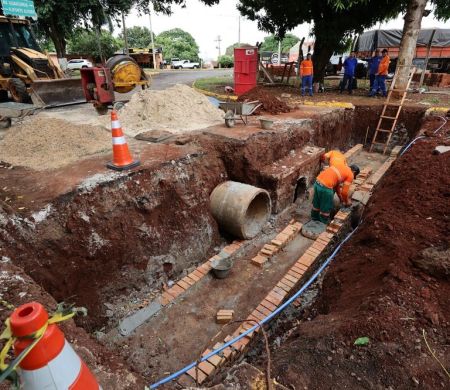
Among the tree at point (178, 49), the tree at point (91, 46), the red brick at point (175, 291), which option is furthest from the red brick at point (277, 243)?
the tree at point (178, 49)

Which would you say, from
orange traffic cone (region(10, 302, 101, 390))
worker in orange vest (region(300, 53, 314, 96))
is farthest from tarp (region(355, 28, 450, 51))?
orange traffic cone (region(10, 302, 101, 390))

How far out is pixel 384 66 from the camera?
10.6 metres

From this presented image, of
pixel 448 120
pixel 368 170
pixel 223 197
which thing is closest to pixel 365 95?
pixel 448 120

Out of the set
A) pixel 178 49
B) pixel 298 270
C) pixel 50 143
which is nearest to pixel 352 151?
pixel 298 270

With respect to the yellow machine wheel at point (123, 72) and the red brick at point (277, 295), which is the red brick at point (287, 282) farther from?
the yellow machine wheel at point (123, 72)

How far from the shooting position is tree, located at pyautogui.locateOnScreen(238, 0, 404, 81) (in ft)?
35.4

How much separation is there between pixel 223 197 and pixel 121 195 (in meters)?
1.75

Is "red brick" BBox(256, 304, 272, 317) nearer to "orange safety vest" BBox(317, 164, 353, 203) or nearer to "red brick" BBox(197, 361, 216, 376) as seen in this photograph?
"red brick" BBox(197, 361, 216, 376)

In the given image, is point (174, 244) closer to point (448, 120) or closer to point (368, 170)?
point (368, 170)

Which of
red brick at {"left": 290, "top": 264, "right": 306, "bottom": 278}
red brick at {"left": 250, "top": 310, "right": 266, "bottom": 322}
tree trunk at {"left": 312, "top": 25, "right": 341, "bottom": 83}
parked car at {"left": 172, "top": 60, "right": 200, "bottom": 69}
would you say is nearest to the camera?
red brick at {"left": 250, "top": 310, "right": 266, "bottom": 322}

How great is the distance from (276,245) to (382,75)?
30.8 ft

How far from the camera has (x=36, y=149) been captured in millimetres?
4895

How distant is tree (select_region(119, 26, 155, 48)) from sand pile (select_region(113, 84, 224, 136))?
51.0 m

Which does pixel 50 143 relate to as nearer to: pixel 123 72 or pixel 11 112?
pixel 11 112
